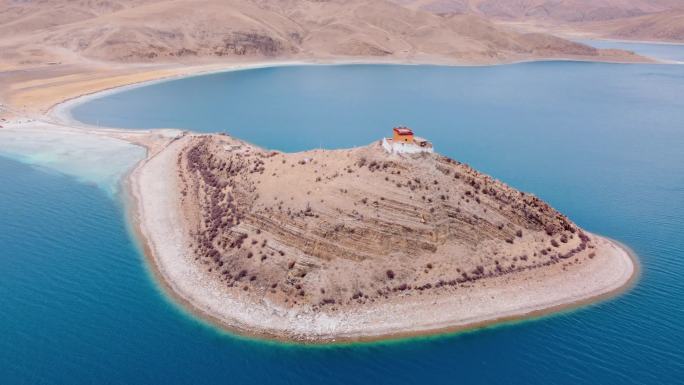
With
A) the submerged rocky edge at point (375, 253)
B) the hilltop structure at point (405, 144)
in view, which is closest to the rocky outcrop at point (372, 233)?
the submerged rocky edge at point (375, 253)

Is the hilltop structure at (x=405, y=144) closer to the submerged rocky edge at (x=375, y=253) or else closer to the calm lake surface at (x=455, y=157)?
the submerged rocky edge at (x=375, y=253)

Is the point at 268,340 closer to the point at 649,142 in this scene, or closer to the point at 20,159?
the point at 20,159

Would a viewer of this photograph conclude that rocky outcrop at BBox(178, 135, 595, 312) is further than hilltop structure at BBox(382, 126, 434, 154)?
No

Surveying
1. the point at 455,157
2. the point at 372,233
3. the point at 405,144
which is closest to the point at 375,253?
the point at 372,233

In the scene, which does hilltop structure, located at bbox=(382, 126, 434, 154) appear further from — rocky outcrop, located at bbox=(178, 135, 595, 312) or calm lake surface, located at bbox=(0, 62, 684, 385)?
calm lake surface, located at bbox=(0, 62, 684, 385)

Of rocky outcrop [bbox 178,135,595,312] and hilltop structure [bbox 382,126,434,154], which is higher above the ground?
hilltop structure [bbox 382,126,434,154]

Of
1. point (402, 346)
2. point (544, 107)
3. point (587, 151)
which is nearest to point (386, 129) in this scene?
point (587, 151)

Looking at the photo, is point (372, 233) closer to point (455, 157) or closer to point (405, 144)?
point (405, 144)

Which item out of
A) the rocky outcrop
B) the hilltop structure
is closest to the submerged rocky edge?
the rocky outcrop
